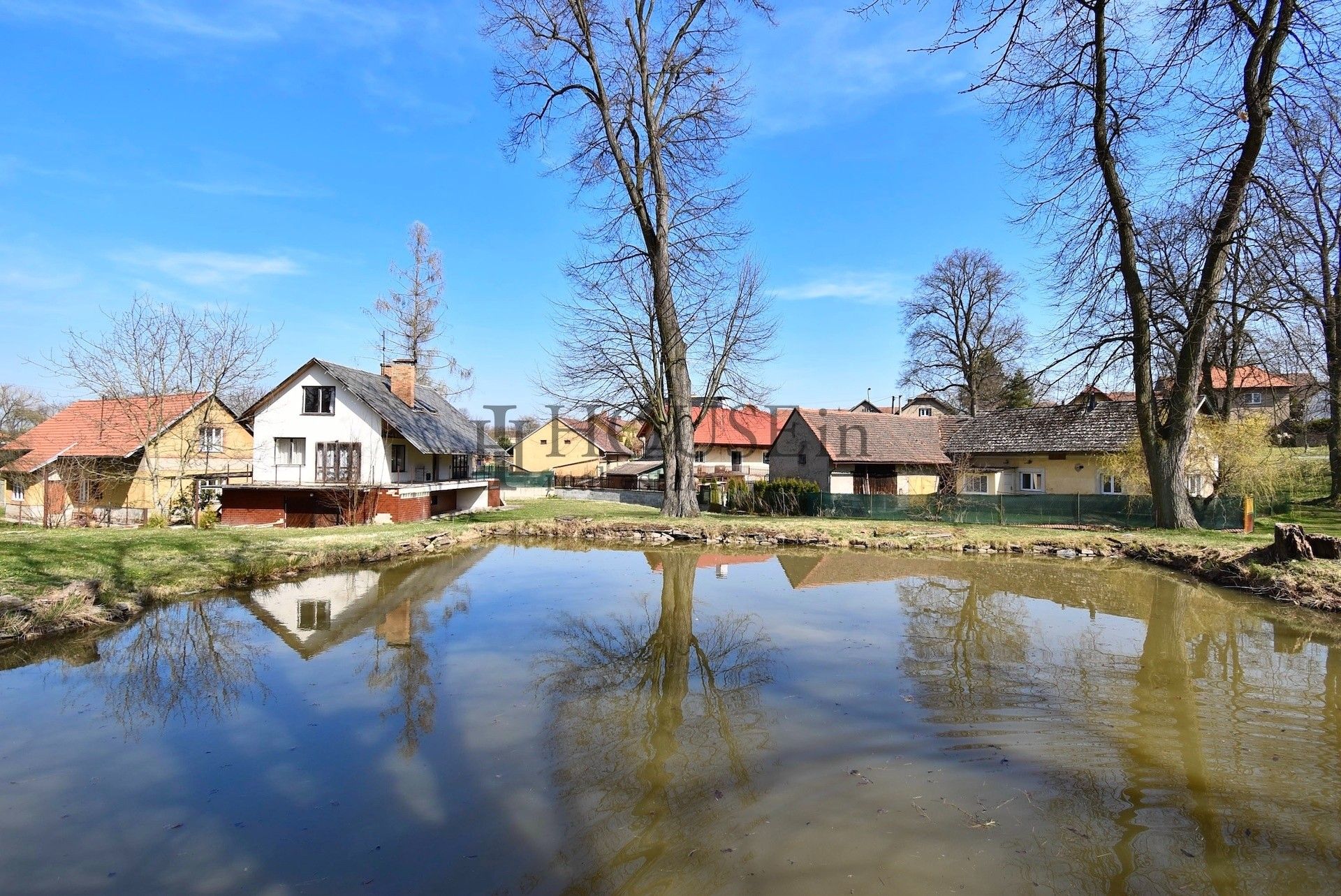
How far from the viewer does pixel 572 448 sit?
5716cm

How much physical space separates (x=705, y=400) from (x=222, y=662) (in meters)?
19.7

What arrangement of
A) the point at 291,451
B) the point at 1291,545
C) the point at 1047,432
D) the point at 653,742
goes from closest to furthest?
the point at 653,742, the point at 1291,545, the point at 291,451, the point at 1047,432

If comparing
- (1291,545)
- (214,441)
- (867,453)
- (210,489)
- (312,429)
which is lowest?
(1291,545)

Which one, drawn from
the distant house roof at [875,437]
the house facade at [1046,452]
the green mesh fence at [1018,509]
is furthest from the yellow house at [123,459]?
the house facade at [1046,452]

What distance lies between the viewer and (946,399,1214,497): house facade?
87.6 ft

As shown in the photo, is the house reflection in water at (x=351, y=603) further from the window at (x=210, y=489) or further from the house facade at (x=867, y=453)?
the house facade at (x=867, y=453)

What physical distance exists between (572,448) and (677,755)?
2048 inches

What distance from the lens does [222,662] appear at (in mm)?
8656

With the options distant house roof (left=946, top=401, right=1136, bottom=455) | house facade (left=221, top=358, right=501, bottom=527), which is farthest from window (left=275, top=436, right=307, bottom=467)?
distant house roof (left=946, top=401, right=1136, bottom=455)

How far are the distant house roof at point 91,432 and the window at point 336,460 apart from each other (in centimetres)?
475

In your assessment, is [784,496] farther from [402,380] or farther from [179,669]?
[179,669]

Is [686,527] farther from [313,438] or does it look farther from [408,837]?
[408,837]

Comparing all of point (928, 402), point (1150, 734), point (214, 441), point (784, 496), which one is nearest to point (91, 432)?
point (214, 441)

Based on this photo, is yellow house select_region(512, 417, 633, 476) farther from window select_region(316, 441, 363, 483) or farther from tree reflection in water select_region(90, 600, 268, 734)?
tree reflection in water select_region(90, 600, 268, 734)
